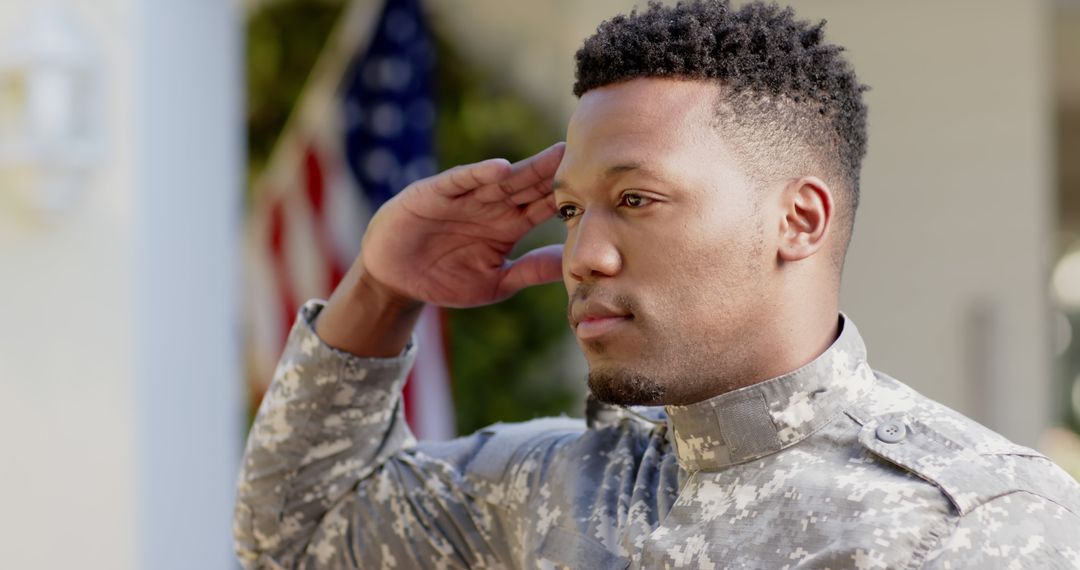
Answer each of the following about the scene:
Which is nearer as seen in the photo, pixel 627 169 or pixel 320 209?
pixel 627 169

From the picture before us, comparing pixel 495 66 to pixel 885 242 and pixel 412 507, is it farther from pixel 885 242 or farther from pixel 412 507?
pixel 412 507

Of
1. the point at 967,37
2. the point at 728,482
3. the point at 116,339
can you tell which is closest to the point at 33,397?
the point at 116,339

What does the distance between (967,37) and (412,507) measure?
132 inches

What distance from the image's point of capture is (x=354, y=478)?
212cm

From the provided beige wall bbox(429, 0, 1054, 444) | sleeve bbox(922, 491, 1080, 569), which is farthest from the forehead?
beige wall bbox(429, 0, 1054, 444)

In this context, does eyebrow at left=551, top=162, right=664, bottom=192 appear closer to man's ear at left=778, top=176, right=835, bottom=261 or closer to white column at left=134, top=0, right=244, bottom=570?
man's ear at left=778, top=176, right=835, bottom=261

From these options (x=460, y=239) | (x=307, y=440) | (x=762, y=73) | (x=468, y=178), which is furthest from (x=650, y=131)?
(x=307, y=440)

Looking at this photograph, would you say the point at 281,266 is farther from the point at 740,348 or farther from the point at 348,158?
the point at 740,348

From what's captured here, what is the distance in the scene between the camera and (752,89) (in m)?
1.66

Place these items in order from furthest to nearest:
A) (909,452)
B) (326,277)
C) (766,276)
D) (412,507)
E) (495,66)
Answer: (495,66), (326,277), (412,507), (766,276), (909,452)

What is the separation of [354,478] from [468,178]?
491 millimetres

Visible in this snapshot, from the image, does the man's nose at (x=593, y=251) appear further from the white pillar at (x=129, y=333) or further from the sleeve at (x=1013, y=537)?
the white pillar at (x=129, y=333)

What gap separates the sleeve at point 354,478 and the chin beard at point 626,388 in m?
0.40

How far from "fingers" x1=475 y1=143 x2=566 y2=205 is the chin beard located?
342 mm
